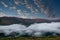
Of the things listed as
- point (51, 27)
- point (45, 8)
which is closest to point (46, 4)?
point (45, 8)

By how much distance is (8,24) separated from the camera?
452 centimetres

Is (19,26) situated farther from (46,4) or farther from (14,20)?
(46,4)

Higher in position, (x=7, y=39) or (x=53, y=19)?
(x=53, y=19)

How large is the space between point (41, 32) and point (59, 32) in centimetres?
33

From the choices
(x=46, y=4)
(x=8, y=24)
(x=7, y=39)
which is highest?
(x=46, y=4)

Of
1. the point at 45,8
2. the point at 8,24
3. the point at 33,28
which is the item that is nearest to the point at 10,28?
the point at 8,24

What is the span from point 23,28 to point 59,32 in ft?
2.21

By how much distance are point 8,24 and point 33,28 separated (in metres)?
0.48

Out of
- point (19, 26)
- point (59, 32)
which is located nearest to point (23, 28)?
point (19, 26)

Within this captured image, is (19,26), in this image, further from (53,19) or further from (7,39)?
(53,19)

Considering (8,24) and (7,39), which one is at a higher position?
(8,24)

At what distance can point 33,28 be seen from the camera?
4496 millimetres

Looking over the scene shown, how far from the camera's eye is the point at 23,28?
450 cm

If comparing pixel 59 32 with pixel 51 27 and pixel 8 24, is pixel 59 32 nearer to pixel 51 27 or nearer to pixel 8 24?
pixel 51 27
